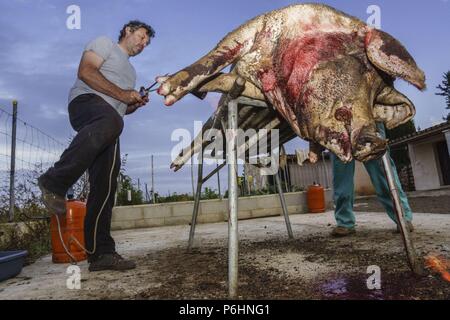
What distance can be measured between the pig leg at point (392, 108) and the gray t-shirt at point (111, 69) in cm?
229

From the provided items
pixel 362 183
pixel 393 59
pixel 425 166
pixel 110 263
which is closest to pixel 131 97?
pixel 110 263

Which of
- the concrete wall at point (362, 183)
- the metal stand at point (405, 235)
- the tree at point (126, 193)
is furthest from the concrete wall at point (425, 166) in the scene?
the metal stand at point (405, 235)

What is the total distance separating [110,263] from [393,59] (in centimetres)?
277

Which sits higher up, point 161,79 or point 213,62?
point 213,62

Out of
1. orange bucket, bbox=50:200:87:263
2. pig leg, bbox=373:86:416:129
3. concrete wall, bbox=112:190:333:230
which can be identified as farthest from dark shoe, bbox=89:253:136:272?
concrete wall, bbox=112:190:333:230

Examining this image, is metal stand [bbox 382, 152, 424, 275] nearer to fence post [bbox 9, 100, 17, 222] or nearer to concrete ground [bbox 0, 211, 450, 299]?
concrete ground [bbox 0, 211, 450, 299]

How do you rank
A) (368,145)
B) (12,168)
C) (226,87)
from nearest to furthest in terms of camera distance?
(368,145) → (226,87) → (12,168)

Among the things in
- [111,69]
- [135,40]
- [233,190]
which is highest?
[135,40]

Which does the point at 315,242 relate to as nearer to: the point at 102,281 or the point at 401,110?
the point at 401,110

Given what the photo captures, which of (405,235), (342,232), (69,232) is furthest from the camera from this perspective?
(342,232)

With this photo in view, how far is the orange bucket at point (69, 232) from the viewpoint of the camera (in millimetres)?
3658

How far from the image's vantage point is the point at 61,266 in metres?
3.39

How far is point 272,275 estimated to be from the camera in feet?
7.59

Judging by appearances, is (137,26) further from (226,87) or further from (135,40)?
(226,87)
